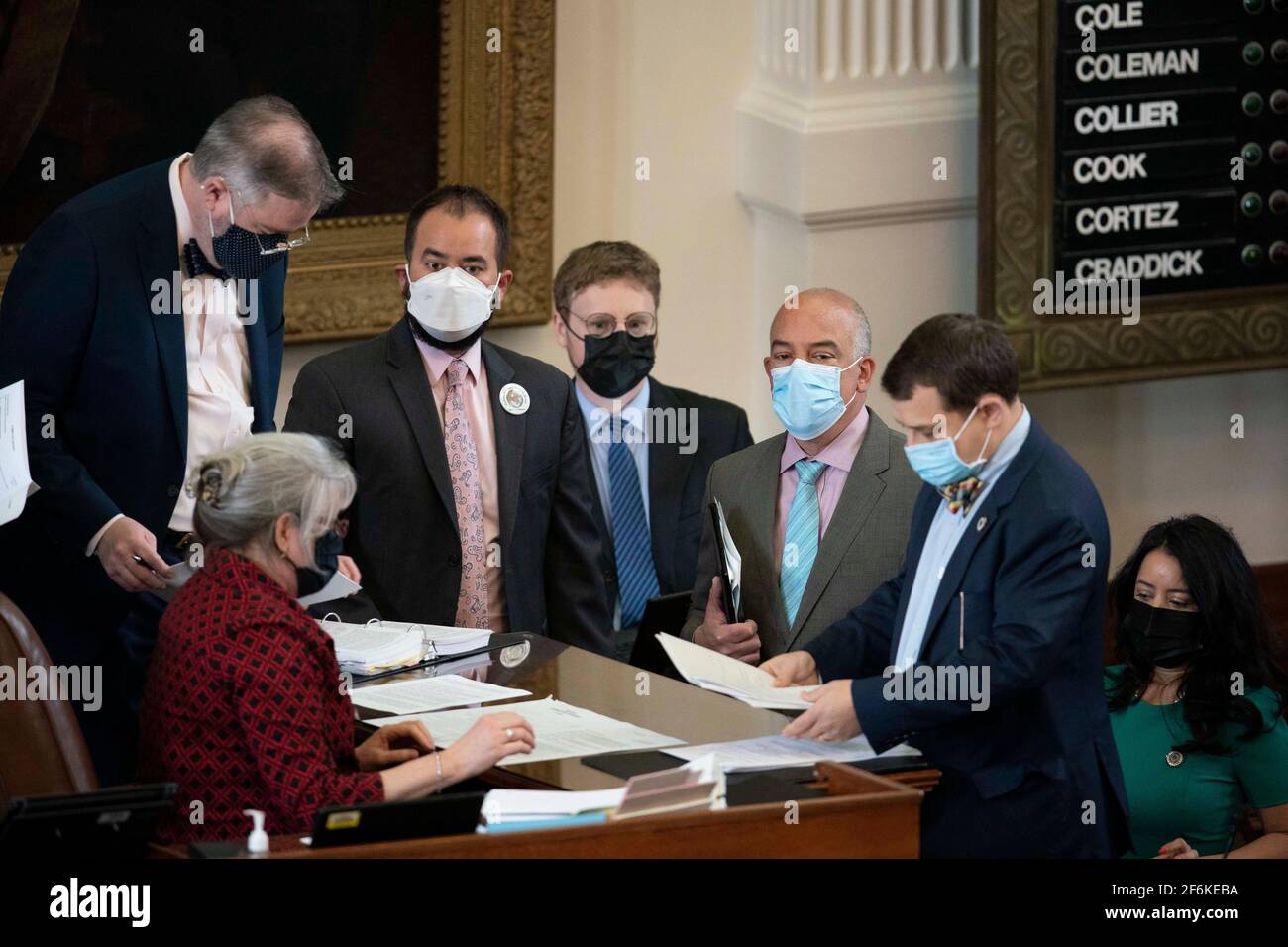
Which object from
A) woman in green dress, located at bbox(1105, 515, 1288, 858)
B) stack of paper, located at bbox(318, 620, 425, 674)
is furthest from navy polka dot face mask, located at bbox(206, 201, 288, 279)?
woman in green dress, located at bbox(1105, 515, 1288, 858)

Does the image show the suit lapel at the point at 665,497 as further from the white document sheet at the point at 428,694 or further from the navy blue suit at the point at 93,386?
the navy blue suit at the point at 93,386

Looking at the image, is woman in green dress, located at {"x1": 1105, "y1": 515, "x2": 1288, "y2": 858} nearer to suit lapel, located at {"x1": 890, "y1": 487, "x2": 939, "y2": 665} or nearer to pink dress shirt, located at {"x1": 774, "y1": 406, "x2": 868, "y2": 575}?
pink dress shirt, located at {"x1": 774, "y1": 406, "x2": 868, "y2": 575}

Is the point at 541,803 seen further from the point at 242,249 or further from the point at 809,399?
the point at 242,249

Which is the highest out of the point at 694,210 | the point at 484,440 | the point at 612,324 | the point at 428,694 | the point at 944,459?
the point at 694,210

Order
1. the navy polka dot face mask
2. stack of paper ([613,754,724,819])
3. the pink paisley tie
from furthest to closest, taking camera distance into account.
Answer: the pink paisley tie → the navy polka dot face mask → stack of paper ([613,754,724,819])

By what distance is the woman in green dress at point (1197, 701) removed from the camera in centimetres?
439

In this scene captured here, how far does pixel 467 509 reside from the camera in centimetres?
476

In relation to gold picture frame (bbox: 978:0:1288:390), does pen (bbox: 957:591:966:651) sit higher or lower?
lower

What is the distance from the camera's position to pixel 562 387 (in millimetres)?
5008

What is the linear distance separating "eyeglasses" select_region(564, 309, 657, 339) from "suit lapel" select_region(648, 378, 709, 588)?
333 millimetres

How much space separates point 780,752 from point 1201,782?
1324mm

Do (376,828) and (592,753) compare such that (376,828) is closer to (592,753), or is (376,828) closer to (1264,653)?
(592,753)

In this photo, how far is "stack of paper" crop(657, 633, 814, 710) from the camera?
142 inches

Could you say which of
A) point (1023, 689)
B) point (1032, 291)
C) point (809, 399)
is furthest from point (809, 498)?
point (1032, 291)
